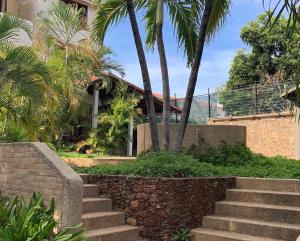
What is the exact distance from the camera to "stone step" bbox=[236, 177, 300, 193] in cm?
714

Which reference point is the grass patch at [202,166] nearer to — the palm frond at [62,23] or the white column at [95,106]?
the white column at [95,106]

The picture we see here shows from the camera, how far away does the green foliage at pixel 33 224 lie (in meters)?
4.88

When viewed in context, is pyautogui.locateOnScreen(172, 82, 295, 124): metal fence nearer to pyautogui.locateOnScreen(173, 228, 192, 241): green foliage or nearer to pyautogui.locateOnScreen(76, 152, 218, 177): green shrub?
pyautogui.locateOnScreen(76, 152, 218, 177): green shrub

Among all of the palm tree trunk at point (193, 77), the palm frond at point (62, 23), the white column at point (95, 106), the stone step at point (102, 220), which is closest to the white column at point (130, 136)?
the white column at point (95, 106)

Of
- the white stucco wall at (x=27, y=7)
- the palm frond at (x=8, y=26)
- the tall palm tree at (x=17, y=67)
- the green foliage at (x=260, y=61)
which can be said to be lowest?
the tall palm tree at (x=17, y=67)

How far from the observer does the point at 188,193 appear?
7055 millimetres

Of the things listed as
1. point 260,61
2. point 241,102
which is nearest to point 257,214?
point 241,102

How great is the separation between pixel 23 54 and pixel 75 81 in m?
8.35

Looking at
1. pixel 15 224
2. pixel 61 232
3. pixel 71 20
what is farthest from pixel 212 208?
pixel 71 20

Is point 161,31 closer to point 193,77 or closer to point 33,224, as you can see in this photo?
point 193,77

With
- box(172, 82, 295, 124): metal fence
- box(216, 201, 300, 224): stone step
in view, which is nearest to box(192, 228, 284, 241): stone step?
box(216, 201, 300, 224): stone step

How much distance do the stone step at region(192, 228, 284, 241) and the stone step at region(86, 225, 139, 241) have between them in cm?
93

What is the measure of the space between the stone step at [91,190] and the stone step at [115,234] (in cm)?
84

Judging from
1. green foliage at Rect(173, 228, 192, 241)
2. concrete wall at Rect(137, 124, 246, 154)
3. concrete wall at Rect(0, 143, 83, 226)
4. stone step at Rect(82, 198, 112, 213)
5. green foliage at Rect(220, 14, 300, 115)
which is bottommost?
green foliage at Rect(173, 228, 192, 241)
